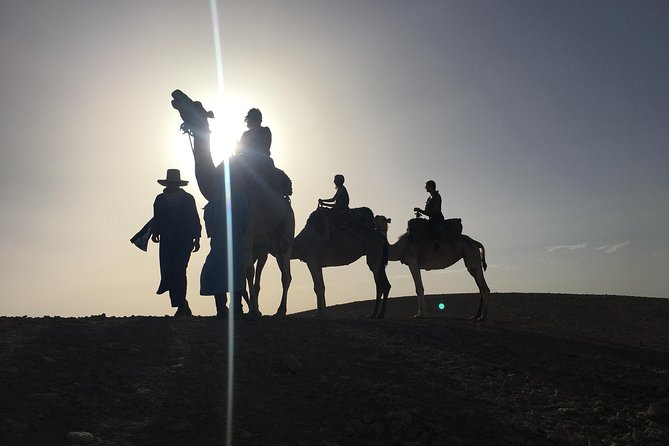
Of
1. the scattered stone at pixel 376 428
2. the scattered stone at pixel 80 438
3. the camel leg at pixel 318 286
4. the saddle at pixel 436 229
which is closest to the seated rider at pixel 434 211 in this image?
the saddle at pixel 436 229

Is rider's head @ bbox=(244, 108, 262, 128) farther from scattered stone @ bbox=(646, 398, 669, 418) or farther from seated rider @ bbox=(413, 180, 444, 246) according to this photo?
scattered stone @ bbox=(646, 398, 669, 418)

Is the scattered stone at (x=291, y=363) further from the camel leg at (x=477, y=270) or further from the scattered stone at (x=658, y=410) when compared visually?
the camel leg at (x=477, y=270)

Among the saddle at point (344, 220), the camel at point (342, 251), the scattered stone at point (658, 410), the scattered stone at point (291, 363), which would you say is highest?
the saddle at point (344, 220)

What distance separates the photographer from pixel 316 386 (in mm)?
5441

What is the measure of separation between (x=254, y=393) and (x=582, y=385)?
3741 mm

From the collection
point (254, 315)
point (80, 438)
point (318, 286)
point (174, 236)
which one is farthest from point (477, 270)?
point (80, 438)

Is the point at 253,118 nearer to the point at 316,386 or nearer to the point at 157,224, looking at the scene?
the point at 157,224

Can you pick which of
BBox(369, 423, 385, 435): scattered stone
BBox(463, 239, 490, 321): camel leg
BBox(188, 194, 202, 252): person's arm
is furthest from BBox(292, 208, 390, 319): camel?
BBox(369, 423, 385, 435): scattered stone

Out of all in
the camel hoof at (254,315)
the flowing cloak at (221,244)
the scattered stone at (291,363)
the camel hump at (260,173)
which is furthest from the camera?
the camel hump at (260,173)

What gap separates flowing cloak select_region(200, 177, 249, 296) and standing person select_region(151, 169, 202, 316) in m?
2.08

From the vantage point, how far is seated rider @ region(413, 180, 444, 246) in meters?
14.0

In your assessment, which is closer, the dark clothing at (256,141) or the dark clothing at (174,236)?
the dark clothing at (256,141)

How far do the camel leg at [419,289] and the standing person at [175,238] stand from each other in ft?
17.7

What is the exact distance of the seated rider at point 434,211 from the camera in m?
14.0
